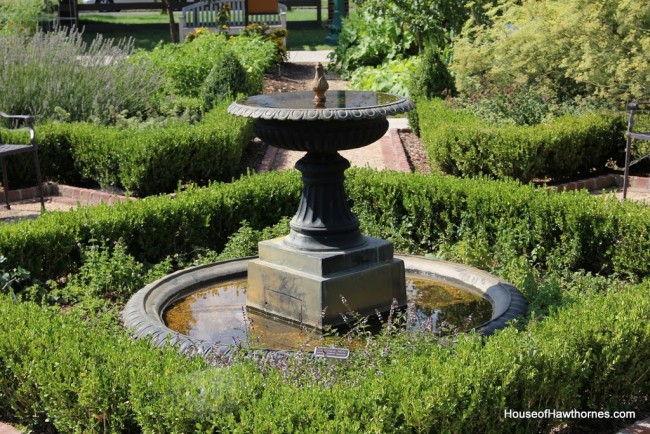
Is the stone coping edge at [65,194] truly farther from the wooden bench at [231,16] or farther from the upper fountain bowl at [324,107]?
the wooden bench at [231,16]

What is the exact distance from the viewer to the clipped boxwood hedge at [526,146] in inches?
380

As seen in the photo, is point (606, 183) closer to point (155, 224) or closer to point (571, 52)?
point (571, 52)

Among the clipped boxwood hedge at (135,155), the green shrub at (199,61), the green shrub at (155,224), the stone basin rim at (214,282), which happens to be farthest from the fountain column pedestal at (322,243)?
the green shrub at (199,61)

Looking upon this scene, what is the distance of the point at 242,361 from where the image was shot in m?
4.42

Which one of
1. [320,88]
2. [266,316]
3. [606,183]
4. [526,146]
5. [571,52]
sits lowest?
[606,183]

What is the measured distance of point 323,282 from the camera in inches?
216

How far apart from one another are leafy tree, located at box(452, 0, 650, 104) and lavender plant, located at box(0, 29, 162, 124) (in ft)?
14.4

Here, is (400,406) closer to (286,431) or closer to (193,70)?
(286,431)

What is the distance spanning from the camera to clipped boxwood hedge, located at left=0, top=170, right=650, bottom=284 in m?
6.57

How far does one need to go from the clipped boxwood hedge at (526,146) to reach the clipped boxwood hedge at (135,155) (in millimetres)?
2288

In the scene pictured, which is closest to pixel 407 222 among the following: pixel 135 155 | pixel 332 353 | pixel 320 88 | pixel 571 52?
pixel 320 88

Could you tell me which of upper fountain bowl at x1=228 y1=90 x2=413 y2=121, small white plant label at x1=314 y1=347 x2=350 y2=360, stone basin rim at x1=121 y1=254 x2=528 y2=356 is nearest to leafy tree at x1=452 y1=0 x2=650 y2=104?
stone basin rim at x1=121 y1=254 x2=528 y2=356

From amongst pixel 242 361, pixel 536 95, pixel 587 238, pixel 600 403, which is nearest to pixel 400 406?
pixel 242 361

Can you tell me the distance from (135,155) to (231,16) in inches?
511
